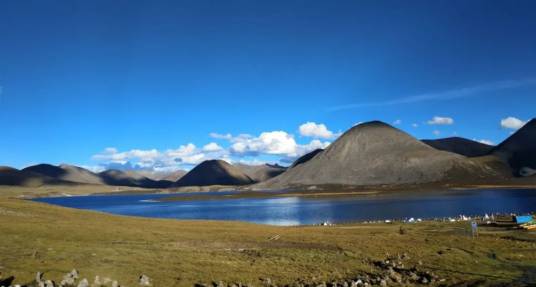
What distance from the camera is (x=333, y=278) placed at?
31391 mm

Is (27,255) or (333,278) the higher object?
(27,255)

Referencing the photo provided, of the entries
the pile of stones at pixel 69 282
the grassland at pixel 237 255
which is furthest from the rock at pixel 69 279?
the grassland at pixel 237 255

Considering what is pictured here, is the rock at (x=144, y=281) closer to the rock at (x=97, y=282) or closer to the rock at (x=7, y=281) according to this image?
the rock at (x=97, y=282)

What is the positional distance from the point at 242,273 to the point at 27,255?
1408cm

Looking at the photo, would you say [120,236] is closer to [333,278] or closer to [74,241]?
[74,241]

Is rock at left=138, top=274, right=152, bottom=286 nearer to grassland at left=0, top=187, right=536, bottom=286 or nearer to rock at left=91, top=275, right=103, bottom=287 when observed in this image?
grassland at left=0, top=187, right=536, bottom=286

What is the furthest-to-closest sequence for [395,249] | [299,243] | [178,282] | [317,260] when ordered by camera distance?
[299,243]
[395,249]
[317,260]
[178,282]

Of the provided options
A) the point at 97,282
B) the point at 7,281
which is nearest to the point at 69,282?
the point at 97,282

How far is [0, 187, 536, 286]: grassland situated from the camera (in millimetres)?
29547

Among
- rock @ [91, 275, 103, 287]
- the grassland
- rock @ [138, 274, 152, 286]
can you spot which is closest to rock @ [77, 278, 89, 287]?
rock @ [91, 275, 103, 287]

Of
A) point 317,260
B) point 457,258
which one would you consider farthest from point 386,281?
point 457,258

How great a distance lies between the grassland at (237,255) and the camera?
29547mm

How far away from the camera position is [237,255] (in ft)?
126

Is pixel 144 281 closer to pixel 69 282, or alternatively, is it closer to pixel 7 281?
pixel 69 282
